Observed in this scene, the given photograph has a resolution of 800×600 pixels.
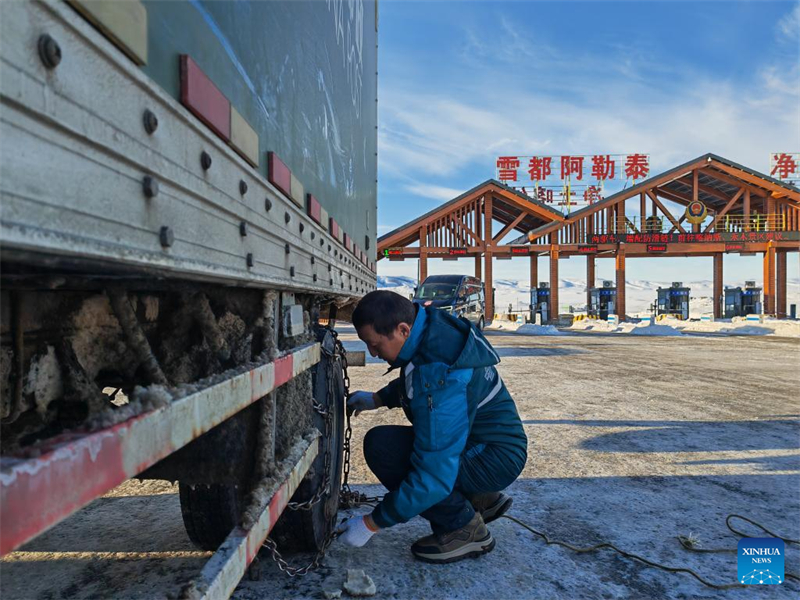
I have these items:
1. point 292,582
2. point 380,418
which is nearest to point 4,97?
point 292,582

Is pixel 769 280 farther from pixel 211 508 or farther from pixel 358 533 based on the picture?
pixel 211 508

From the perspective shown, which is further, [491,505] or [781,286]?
[781,286]

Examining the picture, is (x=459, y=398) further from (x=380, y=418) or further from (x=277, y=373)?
(x=380, y=418)

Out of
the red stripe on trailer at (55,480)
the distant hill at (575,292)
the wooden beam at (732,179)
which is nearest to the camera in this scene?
the red stripe on trailer at (55,480)

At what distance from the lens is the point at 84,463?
0.87 metres

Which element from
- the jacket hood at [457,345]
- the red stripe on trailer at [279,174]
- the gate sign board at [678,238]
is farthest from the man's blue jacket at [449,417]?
the gate sign board at [678,238]

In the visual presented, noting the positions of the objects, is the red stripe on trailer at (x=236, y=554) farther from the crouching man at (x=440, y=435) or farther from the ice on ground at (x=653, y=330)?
the ice on ground at (x=653, y=330)

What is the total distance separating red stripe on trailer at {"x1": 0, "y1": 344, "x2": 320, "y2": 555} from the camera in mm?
750

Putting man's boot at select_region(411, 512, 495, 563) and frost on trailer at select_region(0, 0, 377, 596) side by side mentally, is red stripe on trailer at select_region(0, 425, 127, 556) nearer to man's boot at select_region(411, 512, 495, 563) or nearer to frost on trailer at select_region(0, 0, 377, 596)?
frost on trailer at select_region(0, 0, 377, 596)

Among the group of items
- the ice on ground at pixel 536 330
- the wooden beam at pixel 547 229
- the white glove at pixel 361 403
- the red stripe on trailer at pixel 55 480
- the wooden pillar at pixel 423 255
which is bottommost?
the ice on ground at pixel 536 330

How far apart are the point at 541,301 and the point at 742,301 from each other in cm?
1100

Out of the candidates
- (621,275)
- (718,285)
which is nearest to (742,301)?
(718,285)

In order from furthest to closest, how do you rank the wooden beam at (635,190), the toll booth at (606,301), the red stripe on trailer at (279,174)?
the toll booth at (606,301), the wooden beam at (635,190), the red stripe on trailer at (279,174)

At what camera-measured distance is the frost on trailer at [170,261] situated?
0.76 m
